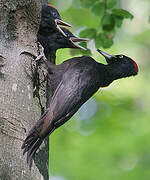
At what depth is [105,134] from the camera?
664 centimetres

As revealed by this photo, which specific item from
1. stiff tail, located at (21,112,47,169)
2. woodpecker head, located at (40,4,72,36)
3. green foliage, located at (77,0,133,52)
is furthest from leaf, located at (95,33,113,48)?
stiff tail, located at (21,112,47,169)

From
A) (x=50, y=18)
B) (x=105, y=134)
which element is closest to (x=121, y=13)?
(x=50, y=18)

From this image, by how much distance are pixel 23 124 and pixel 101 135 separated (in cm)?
398

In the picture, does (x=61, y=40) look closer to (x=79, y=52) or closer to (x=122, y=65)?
(x=79, y=52)

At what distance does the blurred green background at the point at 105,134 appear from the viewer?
639cm

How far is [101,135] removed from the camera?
6.70 meters

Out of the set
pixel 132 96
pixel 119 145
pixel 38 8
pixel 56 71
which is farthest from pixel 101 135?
pixel 38 8

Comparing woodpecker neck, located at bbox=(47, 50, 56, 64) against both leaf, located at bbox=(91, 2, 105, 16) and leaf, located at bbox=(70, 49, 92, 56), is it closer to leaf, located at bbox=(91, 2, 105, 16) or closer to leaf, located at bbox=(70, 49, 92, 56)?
leaf, located at bbox=(70, 49, 92, 56)

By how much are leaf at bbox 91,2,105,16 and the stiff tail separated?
58.7 inches

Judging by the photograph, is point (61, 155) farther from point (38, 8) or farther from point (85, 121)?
point (38, 8)

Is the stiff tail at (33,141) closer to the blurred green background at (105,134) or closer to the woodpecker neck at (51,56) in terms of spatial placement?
the woodpecker neck at (51,56)

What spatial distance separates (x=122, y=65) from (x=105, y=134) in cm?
195

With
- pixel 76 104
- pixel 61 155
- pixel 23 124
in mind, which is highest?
pixel 23 124

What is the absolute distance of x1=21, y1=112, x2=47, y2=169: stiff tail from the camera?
8.99ft
